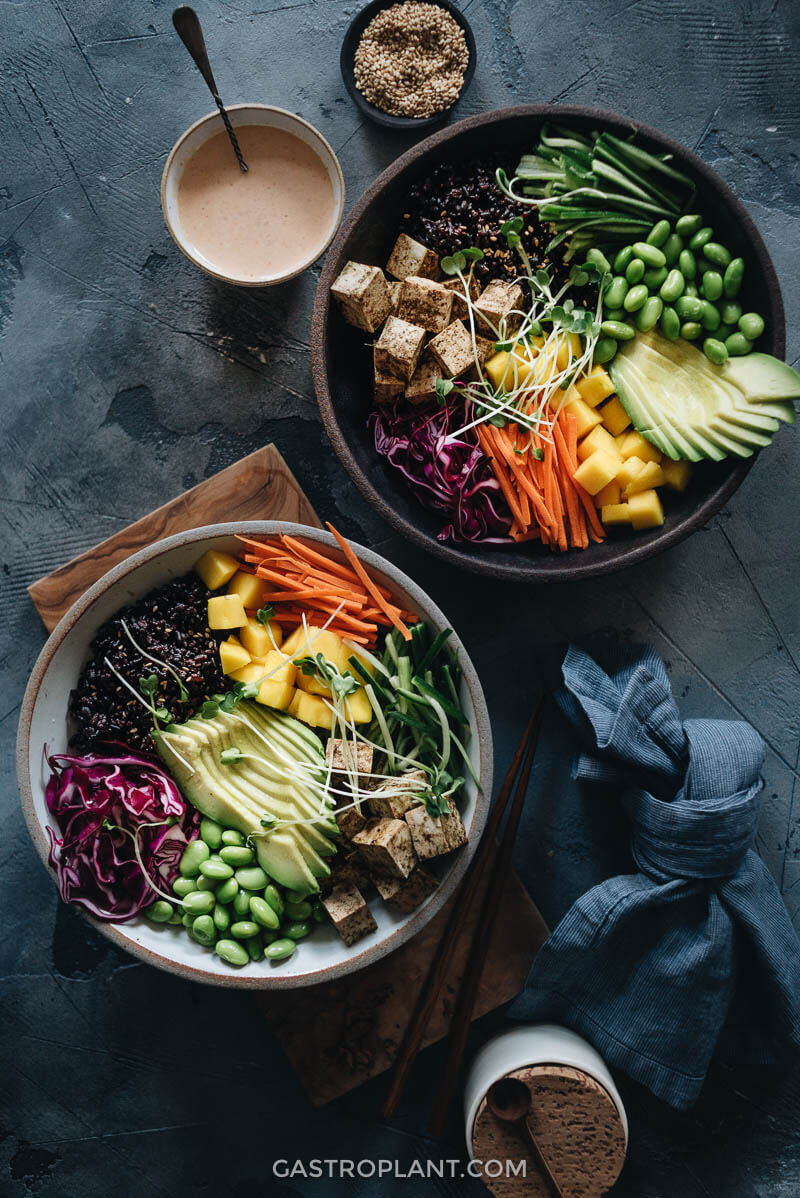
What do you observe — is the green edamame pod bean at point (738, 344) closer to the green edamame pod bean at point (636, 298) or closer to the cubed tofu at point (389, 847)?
the green edamame pod bean at point (636, 298)

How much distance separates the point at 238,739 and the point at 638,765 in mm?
1241

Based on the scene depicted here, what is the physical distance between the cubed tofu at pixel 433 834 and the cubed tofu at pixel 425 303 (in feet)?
4.71

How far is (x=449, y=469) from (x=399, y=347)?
384 mm

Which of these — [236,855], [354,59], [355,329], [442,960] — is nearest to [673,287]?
[355,329]

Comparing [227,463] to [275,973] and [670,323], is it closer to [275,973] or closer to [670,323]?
[670,323]

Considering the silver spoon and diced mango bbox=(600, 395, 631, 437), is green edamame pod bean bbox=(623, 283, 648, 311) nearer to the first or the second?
diced mango bbox=(600, 395, 631, 437)

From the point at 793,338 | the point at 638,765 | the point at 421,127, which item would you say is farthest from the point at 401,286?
the point at 638,765

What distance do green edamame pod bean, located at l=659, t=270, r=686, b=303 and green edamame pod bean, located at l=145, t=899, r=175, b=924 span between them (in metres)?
2.28

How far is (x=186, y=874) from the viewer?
2.31m

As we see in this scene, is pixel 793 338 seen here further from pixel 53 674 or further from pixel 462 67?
pixel 53 674

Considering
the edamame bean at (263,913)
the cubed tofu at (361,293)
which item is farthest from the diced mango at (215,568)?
the edamame bean at (263,913)

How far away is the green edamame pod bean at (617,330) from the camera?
7.72 ft

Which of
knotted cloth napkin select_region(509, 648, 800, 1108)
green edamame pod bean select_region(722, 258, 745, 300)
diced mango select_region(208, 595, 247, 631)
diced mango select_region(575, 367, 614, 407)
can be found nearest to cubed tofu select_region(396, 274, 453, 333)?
diced mango select_region(575, 367, 614, 407)

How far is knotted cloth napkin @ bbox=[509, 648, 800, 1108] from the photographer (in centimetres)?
249
